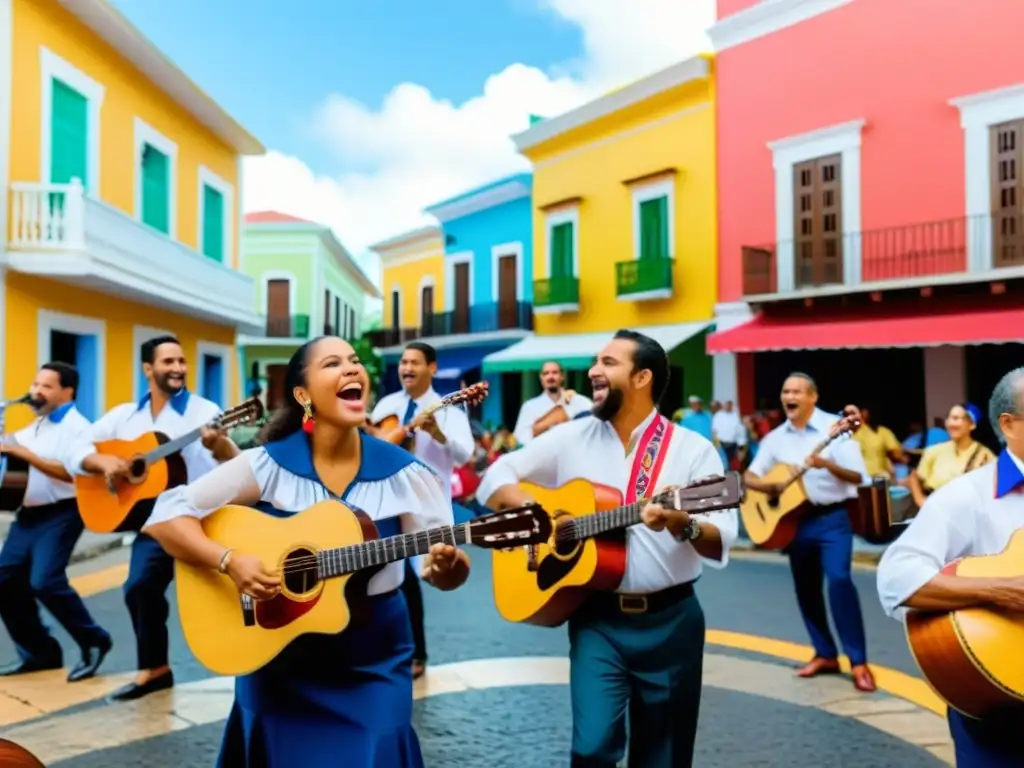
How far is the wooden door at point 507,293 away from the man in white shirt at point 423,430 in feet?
64.1

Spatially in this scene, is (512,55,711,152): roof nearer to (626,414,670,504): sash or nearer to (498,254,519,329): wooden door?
(498,254,519,329): wooden door

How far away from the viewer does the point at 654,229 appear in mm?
20984

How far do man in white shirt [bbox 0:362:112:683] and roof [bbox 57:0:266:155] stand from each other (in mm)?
10423

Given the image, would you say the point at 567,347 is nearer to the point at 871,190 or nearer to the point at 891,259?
the point at 871,190

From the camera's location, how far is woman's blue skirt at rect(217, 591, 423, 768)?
307cm

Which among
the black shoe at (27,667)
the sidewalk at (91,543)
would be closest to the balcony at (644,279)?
the sidewalk at (91,543)

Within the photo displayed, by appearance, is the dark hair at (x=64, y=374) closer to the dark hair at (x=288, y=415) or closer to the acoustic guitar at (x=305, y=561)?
the dark hair at (x=288, y=415)

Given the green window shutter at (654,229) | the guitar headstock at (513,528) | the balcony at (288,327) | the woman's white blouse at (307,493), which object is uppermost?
the green window shutter at (654,229)

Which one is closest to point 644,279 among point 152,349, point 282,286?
point 152,349

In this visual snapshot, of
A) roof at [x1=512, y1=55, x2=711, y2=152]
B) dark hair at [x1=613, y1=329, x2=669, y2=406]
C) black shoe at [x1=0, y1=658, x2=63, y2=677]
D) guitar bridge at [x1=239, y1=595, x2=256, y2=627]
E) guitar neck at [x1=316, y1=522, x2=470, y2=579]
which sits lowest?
black shoe at [x1=0, y1=658, x2=63, y2=677]

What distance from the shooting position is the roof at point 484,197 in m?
26.0

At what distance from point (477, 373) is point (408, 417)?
2228 cm

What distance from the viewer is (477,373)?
93.8ft

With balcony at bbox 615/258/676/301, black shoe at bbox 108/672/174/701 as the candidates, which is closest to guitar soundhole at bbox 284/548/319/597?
black shoe at bbox 108/672/174/701
